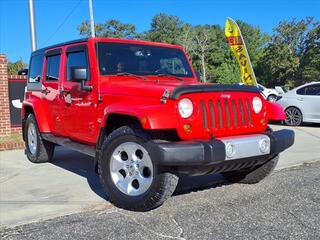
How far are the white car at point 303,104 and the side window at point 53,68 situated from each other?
8.76m

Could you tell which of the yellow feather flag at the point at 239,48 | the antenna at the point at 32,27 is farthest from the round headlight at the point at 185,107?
the yellow feather flag at the point at 239,48

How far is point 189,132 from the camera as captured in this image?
4848 millimetres

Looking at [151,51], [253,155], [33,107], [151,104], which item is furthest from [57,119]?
[253,155]

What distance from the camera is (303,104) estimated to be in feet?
46.5

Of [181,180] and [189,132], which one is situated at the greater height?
[189,132]

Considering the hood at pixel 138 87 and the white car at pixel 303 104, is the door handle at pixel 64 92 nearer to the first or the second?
the hood at pixel 138 87

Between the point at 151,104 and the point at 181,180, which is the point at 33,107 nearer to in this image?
the point at 181,180

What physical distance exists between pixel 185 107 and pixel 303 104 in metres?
10.2

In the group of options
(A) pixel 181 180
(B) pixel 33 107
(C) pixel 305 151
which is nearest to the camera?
(A) pixel 181 180

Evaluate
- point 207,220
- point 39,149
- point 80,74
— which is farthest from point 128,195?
point 39,149

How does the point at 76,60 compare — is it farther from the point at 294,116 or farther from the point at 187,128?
the point at 294,116

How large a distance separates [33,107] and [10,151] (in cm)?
235

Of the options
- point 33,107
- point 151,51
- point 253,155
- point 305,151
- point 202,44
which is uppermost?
point 202,44

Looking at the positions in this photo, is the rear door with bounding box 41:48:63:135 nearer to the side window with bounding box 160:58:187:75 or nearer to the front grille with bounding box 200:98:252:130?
the side window with bounding box 160:58:187:75
